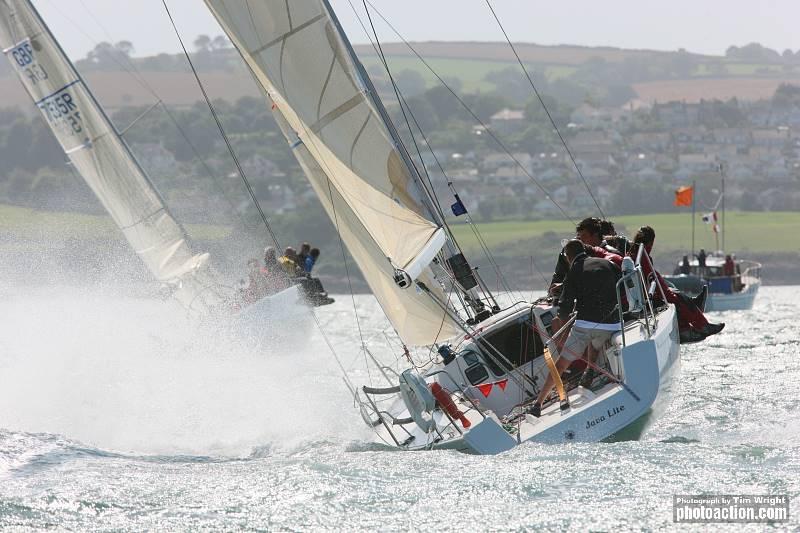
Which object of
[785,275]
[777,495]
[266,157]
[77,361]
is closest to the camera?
[777,495]

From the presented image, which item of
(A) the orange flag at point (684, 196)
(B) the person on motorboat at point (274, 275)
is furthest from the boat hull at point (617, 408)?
(A) the orange flag at point (684, 196)

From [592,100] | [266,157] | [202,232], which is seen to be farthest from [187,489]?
[592,100]

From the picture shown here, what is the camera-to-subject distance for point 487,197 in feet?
280

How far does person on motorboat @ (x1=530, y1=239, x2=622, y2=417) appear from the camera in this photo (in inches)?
322

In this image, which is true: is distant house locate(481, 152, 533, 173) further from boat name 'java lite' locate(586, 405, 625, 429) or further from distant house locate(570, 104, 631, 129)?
boat name 'java lite' locate(586, 405, 625, 429)

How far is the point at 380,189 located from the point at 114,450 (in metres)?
2.68

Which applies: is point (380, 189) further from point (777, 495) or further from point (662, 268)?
point (662, 268)

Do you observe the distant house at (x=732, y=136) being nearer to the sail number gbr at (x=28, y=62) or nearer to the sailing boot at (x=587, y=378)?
the sail number gbr at (x=28, y=62)

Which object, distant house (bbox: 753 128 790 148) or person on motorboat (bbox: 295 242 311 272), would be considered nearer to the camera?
person on motorboat (bbox: 295 242 311 272)

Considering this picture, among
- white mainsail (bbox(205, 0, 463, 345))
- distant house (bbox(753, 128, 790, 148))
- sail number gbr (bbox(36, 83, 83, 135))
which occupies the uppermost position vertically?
distant house (bbox(753, 128, 790, 148))

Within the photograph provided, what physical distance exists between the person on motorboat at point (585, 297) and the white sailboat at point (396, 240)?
18 cm

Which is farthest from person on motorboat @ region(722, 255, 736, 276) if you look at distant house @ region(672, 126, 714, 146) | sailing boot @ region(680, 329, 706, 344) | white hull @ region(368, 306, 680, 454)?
distant house @ region(672, 126, 714, 146)

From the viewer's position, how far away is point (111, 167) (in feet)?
53.3

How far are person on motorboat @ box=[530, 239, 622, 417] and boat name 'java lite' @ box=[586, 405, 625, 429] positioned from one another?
0.47 meters
